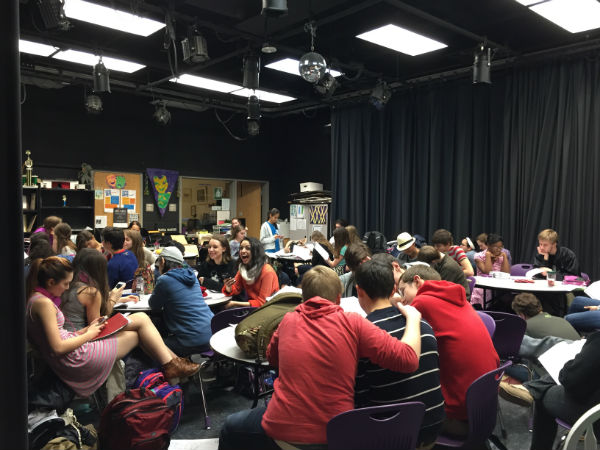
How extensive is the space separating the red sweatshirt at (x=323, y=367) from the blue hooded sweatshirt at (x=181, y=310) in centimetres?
170

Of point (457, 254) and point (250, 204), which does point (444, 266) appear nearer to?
point (457, 254)

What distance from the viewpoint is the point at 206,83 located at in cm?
823

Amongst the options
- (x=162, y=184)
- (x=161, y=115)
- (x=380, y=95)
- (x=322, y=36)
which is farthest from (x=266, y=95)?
(x=322, y=36)

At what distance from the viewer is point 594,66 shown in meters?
6.38

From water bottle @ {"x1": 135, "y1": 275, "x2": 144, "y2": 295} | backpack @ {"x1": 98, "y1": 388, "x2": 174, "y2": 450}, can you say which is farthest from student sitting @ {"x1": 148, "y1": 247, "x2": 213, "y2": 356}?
backpack @ {"x1": 98, "y1": 388, "x2": 174, "y2": 450}

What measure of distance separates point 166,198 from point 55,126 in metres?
2.51

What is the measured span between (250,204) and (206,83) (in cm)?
428

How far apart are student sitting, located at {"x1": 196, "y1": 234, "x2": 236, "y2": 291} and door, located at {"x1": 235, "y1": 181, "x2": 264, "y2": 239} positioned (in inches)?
264

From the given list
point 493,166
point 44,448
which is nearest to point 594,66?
point 493,166

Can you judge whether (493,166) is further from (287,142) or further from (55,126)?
(55,126)

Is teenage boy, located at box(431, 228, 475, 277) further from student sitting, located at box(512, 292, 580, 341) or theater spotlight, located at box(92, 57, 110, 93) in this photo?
theater spotlight, located at box(92, 57, 110, 93)

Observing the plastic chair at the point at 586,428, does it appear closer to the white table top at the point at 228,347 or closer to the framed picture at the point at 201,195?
the white table top at the point at 228,347

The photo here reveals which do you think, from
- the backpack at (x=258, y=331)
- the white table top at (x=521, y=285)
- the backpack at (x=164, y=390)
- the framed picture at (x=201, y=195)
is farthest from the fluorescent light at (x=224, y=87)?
the backpack at (x=258, y=331)

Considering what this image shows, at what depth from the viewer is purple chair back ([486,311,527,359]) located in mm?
3088
